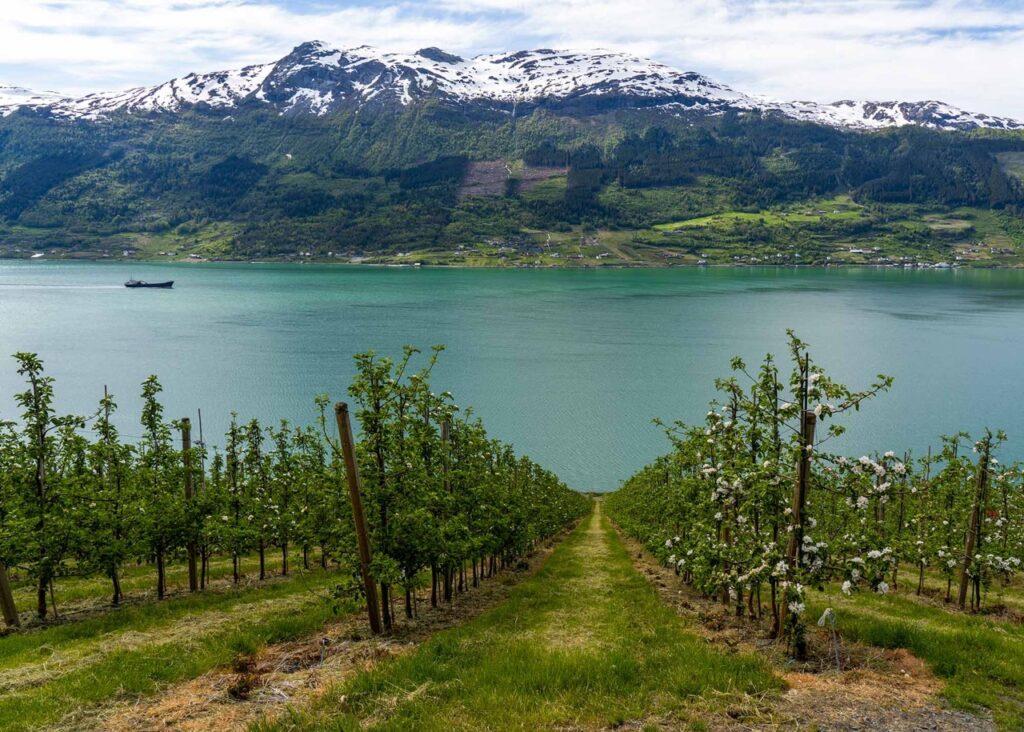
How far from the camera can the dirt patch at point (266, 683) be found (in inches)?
443

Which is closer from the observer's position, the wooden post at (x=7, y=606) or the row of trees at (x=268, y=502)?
the row of trees at (x=268, y=502)

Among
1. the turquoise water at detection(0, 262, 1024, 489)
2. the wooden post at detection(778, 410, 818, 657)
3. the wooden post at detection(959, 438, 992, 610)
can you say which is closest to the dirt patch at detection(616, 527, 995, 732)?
the wooden post at detection(778, 410, 818, 657)

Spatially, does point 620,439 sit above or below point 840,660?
below

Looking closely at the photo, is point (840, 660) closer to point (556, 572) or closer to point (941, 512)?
point (556, 572)

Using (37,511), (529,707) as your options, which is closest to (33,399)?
(37,511)

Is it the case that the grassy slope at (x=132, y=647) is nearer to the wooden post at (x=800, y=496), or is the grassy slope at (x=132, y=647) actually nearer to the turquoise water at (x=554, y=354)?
the wooden post at (x=800, y=496)

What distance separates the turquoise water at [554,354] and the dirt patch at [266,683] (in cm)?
4986

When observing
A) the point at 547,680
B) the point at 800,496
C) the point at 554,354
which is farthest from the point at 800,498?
the point at 554,354

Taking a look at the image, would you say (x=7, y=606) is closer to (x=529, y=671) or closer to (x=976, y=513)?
(x=529, y=671)

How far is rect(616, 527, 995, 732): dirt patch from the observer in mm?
10516

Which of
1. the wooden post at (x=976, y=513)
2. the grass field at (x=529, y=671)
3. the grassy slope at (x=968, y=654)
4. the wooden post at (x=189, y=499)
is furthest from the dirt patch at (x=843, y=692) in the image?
the wooden post at (x=189, y=499)

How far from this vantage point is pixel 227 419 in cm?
7275

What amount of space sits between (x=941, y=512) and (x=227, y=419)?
228 ft

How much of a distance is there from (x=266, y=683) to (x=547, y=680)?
5.85 m
